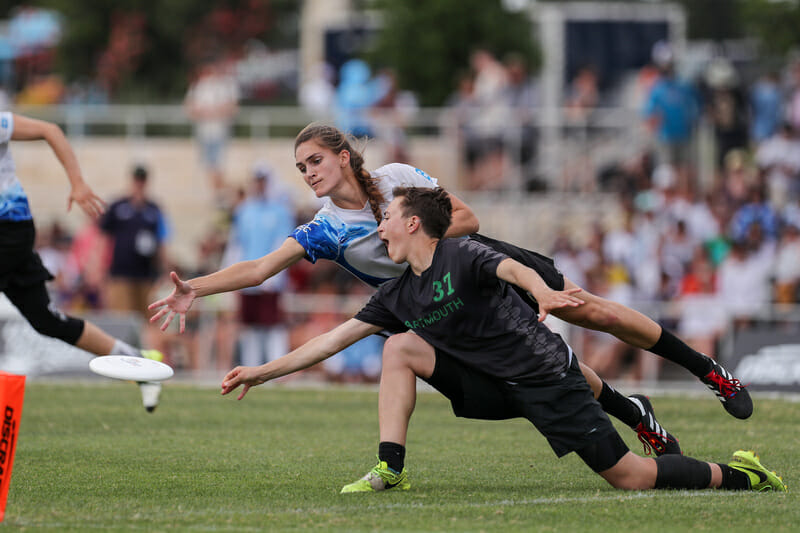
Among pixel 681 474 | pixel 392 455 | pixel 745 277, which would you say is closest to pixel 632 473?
pixel 681 474

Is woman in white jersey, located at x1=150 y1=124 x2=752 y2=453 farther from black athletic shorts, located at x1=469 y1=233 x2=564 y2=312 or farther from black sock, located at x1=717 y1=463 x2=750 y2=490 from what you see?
black sock, located at x1=717 y1=463 x2=750 y2=490

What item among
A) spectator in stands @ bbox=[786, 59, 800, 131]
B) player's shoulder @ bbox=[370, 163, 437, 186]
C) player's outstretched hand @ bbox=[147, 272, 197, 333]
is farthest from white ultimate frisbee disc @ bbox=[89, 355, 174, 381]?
spectator in stands @ bbox=[786, 59, 800, 131]

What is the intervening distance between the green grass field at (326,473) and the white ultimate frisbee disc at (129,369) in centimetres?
58

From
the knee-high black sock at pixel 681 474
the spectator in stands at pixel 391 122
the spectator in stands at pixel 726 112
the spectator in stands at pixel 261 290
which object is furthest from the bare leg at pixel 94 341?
the spectator in stands at pixel 726 112

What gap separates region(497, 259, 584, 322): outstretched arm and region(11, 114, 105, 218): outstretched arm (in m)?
3.19

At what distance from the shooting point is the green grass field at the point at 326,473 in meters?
5.49

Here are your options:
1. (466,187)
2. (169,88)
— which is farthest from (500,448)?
(169,88)

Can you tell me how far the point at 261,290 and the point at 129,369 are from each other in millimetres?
9139

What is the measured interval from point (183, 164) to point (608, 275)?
28.7ft

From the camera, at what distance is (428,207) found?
20.6 feet

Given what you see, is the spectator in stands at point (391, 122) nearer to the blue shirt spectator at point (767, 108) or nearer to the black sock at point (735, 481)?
the blue shirt spectator at point (767, 108)

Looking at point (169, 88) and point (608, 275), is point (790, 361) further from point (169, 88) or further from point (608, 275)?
point (169, 88)

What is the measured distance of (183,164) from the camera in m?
21.7

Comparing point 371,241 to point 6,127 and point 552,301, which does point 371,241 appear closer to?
point 552,301
